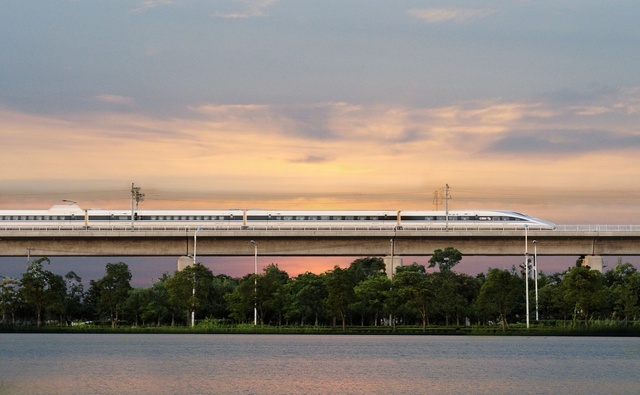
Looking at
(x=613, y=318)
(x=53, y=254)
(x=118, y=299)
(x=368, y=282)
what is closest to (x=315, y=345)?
(x=368, y=282)

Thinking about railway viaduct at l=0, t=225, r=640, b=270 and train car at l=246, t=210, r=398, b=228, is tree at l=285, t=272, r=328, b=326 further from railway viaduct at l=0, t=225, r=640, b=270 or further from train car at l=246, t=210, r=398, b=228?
train car at l=246, t=210, r=398, b=228

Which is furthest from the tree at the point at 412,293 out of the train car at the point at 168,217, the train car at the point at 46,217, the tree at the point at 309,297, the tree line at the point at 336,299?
the train car at the point at 46,217

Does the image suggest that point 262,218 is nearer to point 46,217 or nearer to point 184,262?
point 184,262

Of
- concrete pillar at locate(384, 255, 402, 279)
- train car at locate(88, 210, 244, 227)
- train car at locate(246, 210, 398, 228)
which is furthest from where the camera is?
train car at locate(88, 210, 244, 227)

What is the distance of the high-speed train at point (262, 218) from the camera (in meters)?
129

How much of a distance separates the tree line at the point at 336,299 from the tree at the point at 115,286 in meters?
0.11

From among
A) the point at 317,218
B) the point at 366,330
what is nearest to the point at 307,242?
the point at 317,218

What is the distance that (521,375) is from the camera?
56.6 metres

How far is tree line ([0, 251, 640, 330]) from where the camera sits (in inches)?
3922

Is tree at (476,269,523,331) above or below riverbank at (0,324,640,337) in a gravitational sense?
above

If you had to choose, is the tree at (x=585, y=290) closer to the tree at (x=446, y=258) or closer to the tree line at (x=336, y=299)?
the tree line at (x=336, y=299)

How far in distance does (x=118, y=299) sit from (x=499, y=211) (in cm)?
5201

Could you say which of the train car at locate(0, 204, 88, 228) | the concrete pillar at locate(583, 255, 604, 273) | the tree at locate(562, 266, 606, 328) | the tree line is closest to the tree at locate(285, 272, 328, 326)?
the tree line

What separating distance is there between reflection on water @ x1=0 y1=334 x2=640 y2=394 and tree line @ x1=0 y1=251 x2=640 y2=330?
11803 mm
